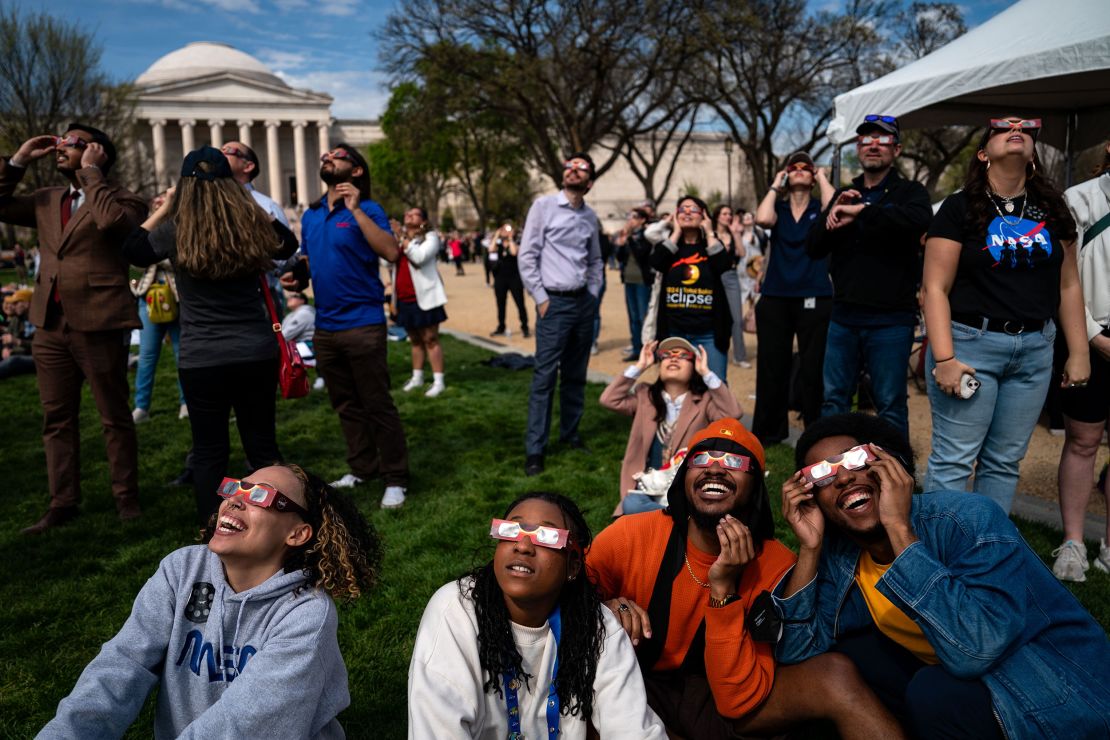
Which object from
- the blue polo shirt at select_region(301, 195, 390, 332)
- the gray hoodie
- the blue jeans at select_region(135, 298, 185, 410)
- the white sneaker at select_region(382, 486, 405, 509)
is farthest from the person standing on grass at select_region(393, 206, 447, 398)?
the gray hoodie

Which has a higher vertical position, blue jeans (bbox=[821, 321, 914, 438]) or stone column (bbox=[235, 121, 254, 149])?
stone column (bbox=[235, 121, 254, 149])

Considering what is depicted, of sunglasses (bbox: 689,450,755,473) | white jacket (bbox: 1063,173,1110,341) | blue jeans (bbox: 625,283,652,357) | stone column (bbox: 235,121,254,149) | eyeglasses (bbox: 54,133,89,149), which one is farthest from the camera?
stone column (bbox: 235,121,254,149)

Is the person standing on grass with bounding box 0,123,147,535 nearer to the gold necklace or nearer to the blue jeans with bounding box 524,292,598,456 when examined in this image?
the blue jeans with bounding box 524,292,598,456

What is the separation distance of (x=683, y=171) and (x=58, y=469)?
77521mm

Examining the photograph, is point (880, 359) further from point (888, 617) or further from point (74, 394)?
point (74, 394)

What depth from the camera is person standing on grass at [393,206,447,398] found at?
27.4 feet

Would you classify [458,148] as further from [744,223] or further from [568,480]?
[568,480]

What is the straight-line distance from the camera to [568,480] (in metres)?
5.37

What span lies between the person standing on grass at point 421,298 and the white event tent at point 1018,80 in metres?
4.10

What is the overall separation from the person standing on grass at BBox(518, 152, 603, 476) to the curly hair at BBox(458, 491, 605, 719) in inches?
127

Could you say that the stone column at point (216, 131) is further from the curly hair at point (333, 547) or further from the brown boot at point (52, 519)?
the curly hair at point (333, 547)

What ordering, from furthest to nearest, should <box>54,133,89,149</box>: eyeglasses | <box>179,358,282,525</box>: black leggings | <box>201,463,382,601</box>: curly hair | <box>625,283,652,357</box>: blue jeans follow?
1. <box>625,283,652,357</box>: blue jeans
2. <box>54,133,89,149</box>: eyeglasses
3. <box>179,358,282,525</box>: black leggings
4. <box>201,463,382,601</box>: curly hair

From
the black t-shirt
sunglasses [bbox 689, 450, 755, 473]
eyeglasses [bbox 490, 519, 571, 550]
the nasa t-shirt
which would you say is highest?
the black t-shirt

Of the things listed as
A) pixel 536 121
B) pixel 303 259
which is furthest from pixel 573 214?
pixel 536 121
